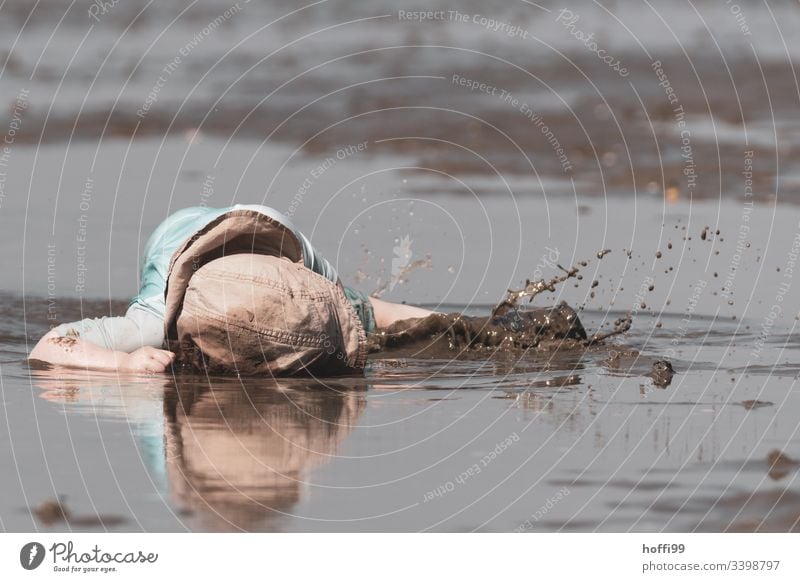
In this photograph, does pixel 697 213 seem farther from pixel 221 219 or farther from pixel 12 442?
pixel 12 442

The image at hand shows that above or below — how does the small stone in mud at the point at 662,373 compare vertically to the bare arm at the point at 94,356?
above

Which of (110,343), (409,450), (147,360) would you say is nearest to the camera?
(409,450)

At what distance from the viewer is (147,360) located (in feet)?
27.8

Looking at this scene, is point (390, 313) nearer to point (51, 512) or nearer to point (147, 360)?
point (147, 360)

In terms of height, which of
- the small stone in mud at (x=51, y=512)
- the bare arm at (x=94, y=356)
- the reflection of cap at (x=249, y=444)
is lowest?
the small stone in mud at (x=51, y=512)

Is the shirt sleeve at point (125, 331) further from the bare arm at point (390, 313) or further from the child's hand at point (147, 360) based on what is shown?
the bare arm at point (390, 313)

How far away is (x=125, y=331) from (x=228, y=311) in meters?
1.00

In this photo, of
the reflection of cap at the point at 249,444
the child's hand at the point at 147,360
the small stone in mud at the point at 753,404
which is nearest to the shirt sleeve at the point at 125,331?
the child's hand at the point at 147,360

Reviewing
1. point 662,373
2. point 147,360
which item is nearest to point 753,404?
point 662,373

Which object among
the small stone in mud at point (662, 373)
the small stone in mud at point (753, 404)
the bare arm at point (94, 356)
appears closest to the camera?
the small stone in mud at point (753, 404)

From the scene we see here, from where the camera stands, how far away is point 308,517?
5660mm

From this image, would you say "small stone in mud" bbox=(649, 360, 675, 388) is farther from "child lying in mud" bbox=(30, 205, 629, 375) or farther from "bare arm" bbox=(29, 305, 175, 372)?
"bare arm" bbox=(29, 305, 175, 372)

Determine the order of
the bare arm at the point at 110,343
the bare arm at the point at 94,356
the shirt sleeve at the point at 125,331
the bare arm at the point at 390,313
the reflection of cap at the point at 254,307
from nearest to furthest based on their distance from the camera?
the reflection of cap at the point at 254,307 → the bare arm at the point at 94,356 → the bare arm at the point at 110,343 → the shirt sleeve at the point at 125,331 → the bare arm at the point at 390,313

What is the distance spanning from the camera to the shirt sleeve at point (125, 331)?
8.71 m
